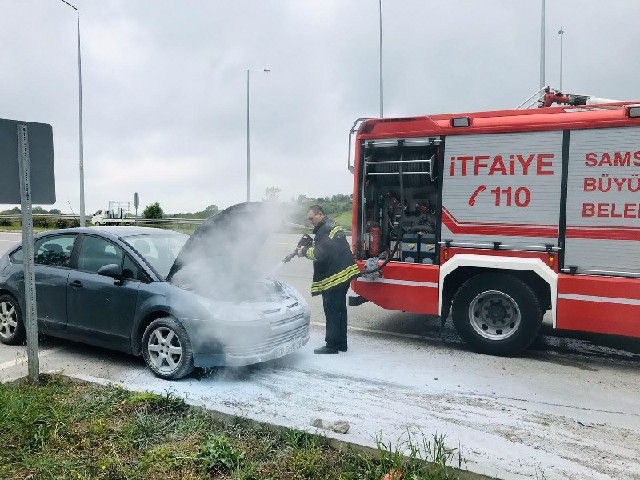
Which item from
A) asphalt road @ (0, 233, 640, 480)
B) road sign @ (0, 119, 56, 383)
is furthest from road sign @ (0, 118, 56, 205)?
asphalt road @ (0, 233, 640, 480)

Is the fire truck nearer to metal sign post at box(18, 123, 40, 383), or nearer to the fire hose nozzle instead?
the fire hose nozzle

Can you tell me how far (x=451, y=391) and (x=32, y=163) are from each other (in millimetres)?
4437

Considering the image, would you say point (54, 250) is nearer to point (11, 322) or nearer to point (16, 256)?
point (16, 256)

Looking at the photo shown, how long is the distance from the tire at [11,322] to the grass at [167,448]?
2.42 m

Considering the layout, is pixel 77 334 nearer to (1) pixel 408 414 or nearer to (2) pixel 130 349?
(2) pixel 130 349

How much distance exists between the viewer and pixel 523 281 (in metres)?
6.32

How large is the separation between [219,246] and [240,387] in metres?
1.38

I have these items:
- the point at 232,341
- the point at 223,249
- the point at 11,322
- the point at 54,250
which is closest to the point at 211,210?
the point at 223,249

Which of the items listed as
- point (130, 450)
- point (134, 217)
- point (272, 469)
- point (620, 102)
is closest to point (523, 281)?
point (620, 102)

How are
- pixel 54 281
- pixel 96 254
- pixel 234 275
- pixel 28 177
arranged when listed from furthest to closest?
pixel 54 281 → pixel 96 254 → pixel 234 275 → pixel 28 177

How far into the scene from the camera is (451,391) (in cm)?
512

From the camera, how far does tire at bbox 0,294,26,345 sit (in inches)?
255

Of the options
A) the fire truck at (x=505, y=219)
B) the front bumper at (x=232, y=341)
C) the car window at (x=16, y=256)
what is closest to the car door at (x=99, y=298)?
the front bumper at (x=232, y=341)

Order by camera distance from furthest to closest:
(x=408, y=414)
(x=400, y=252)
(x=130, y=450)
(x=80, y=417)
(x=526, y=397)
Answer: (x=400, y=252) < (x=526, y=397) < (x=408, y=414) < (x=80, y=417) < (x=130, y=450)
